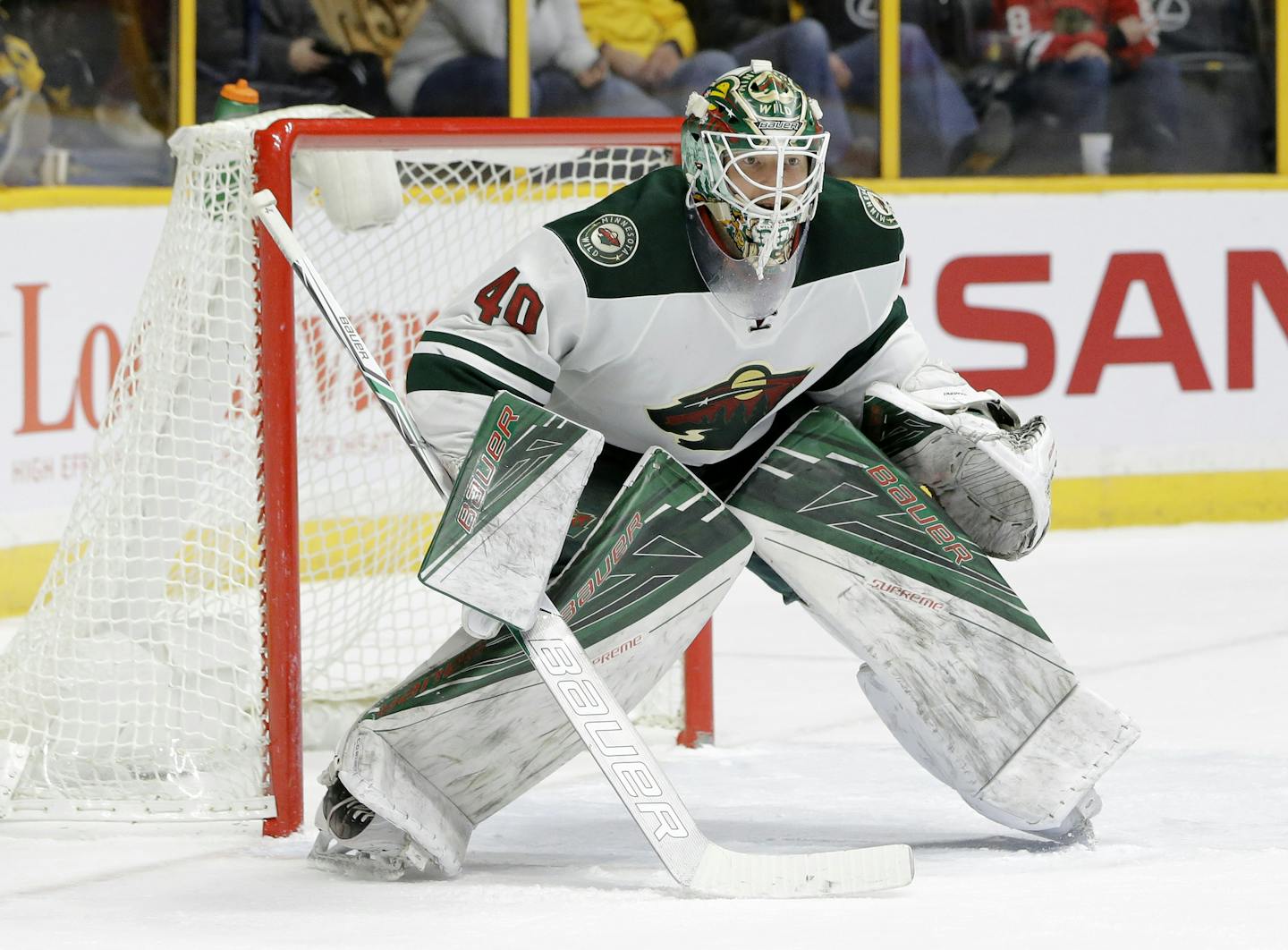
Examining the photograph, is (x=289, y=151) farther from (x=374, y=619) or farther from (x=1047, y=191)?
(x=1047, y=191)

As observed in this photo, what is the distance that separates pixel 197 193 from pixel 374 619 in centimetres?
94

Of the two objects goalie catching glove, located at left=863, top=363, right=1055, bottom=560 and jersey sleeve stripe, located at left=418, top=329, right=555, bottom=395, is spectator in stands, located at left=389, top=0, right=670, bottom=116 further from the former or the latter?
jersey sleeve stripe, located at left=418, top=329, right=555, bottom=395

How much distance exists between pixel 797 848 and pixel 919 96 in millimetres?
3856

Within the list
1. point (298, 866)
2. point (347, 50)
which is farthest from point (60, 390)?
point (298, 866)

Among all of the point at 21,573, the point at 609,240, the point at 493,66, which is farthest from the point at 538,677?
the point at 493,66

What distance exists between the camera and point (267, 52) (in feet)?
19.2

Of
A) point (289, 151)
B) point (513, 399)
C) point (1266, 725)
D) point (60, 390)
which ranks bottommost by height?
point (1266, 725)

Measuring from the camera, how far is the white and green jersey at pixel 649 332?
9.14 ft

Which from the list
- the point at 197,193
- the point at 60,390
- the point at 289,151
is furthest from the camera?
the point at 60,390

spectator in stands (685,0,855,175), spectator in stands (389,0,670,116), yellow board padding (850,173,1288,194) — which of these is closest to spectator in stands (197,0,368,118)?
spectator in stands (389,0,670,116)

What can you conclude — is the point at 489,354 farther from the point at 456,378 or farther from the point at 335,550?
the point at 335,550

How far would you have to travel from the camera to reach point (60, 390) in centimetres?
509

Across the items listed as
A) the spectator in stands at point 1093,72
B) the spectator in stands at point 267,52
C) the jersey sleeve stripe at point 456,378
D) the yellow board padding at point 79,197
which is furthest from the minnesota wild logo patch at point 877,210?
the spectator in stands at point 1093,72

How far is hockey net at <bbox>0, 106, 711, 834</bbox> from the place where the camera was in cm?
315
